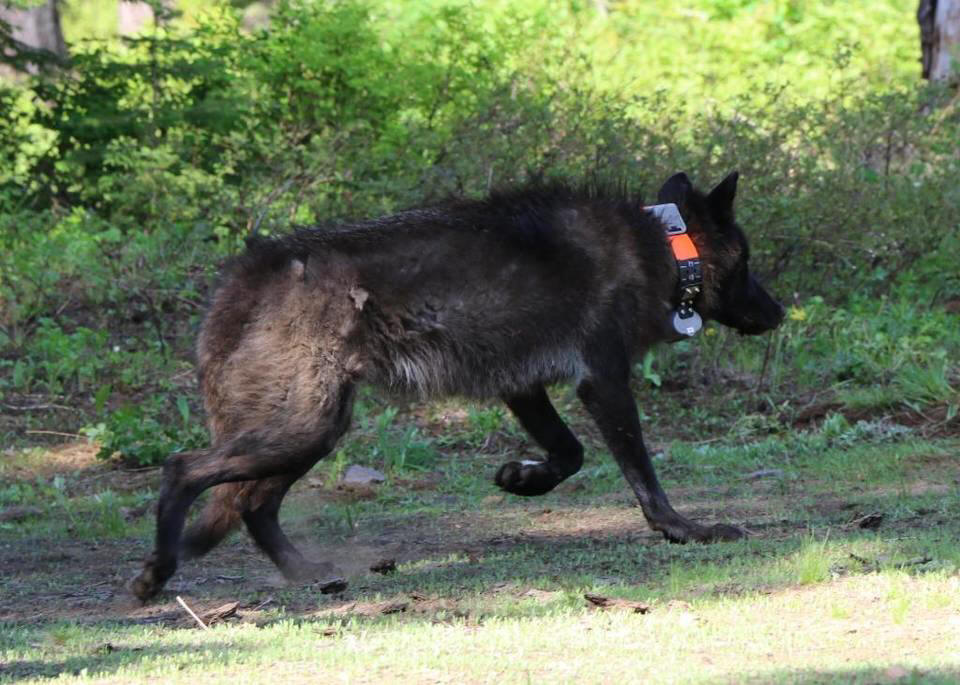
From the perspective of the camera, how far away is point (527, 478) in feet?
23.8

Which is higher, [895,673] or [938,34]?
[938,34]

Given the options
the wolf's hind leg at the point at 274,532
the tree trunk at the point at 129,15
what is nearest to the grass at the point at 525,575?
the wolf's hind leg at the point at 274,532

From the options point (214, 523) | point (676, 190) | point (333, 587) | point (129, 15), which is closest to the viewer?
point (333, 587)

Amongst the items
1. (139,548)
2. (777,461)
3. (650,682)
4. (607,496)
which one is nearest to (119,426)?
(139,548)

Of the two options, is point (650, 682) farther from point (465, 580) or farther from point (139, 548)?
point (139, 548)

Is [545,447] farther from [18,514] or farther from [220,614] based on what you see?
[18,514]

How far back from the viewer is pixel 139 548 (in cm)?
747

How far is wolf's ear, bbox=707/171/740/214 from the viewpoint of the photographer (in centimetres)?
752

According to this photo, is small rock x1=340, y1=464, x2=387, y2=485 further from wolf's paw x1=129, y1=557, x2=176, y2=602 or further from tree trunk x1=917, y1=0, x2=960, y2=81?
tree trunk x1=917, y1=0, x2=960, y2=81

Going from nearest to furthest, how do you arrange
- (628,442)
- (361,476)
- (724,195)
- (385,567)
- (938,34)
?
1. (385,567)
2. (628,442)
3. (724,195)
4. (361,476)
5. (938,34)

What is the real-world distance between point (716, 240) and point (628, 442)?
1425 millimetres

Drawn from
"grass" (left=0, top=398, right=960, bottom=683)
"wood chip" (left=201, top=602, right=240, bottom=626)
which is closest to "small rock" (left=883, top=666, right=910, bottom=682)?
"grass" (left=0, top=398, right=960, bottom=683)

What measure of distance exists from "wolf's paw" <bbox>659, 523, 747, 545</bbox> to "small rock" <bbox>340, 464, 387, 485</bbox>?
2839 millimetres

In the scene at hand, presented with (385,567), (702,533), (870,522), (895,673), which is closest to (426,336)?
(385,567)
